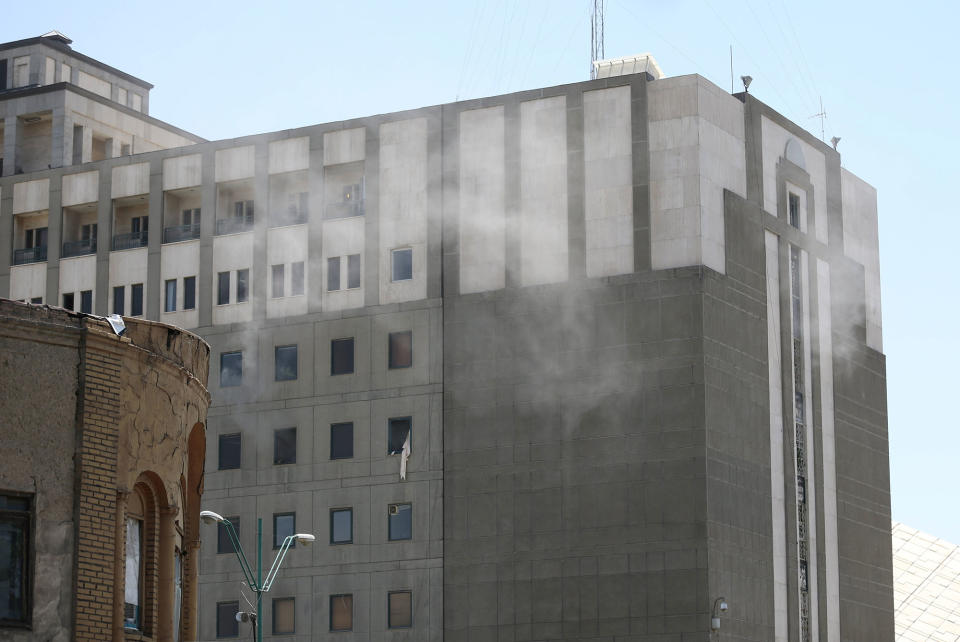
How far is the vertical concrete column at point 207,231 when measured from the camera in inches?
2975

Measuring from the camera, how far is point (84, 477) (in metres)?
25.4

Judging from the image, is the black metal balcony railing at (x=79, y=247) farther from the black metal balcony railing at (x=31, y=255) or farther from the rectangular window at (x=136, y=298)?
the rectangular window at (x=136, y=298)

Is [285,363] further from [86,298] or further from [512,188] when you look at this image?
[512,188]

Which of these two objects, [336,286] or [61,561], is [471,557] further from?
[61,561]

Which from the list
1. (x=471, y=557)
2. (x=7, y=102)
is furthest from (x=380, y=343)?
(x=7, y=102)

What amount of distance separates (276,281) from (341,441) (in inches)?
313

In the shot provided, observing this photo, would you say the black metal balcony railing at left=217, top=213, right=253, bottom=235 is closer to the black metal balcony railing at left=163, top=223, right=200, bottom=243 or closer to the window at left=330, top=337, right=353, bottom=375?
the black metal balcony railing at left=163, top=223, right=200, bottom=243

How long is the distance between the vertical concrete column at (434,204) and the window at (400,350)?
1956mm

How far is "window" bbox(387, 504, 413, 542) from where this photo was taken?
69.4 m

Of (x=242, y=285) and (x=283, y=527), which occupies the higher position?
(x=242, y=285)

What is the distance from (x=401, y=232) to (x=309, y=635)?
1661 cm

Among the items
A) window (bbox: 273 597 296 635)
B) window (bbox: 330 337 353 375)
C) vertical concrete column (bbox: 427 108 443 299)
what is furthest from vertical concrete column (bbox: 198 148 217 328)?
window (bbox: 273 597 296 635)

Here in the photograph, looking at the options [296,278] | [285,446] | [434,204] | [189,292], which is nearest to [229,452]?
[285,446]

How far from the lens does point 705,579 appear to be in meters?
63.7
